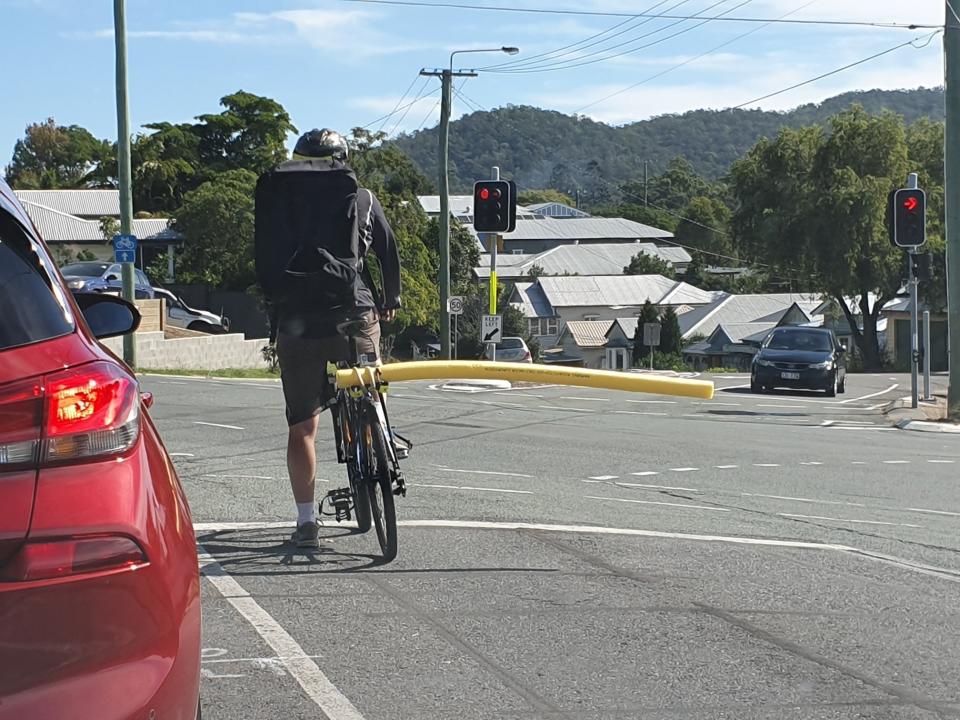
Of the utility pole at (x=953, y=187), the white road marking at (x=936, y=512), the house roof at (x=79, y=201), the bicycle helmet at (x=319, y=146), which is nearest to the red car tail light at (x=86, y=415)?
the bicycle helmet at (x=319, y=146)

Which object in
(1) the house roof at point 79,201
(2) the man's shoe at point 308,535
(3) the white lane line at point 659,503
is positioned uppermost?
(1) the house roof at point 79,201

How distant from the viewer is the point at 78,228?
73938 millimetres

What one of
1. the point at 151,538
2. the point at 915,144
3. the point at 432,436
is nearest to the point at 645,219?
the point at 915,144

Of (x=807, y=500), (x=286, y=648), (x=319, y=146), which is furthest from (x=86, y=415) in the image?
(x=807, y=500)

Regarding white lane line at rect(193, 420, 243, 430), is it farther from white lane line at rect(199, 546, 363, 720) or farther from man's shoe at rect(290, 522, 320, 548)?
white lane line at rect(199, 546, 363, 720)

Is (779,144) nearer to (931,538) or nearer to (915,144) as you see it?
(915,144)

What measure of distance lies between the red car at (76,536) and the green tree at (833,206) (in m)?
59.6

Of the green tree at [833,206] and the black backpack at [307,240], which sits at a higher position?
the green tree at [833,206]

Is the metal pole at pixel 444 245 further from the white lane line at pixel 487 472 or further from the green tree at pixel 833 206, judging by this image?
the white lane line at pixel 487 472

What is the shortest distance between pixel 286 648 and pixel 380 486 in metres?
1.32

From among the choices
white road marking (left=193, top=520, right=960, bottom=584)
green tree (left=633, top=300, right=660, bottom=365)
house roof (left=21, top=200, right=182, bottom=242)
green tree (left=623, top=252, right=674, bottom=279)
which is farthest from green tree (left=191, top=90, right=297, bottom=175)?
white road marking (left=193, top=520, right=960, bottom=584)

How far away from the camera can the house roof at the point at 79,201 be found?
8262cm

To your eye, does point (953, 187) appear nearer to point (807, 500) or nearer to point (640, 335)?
point (807, 500)

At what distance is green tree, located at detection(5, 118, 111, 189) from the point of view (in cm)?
12069
